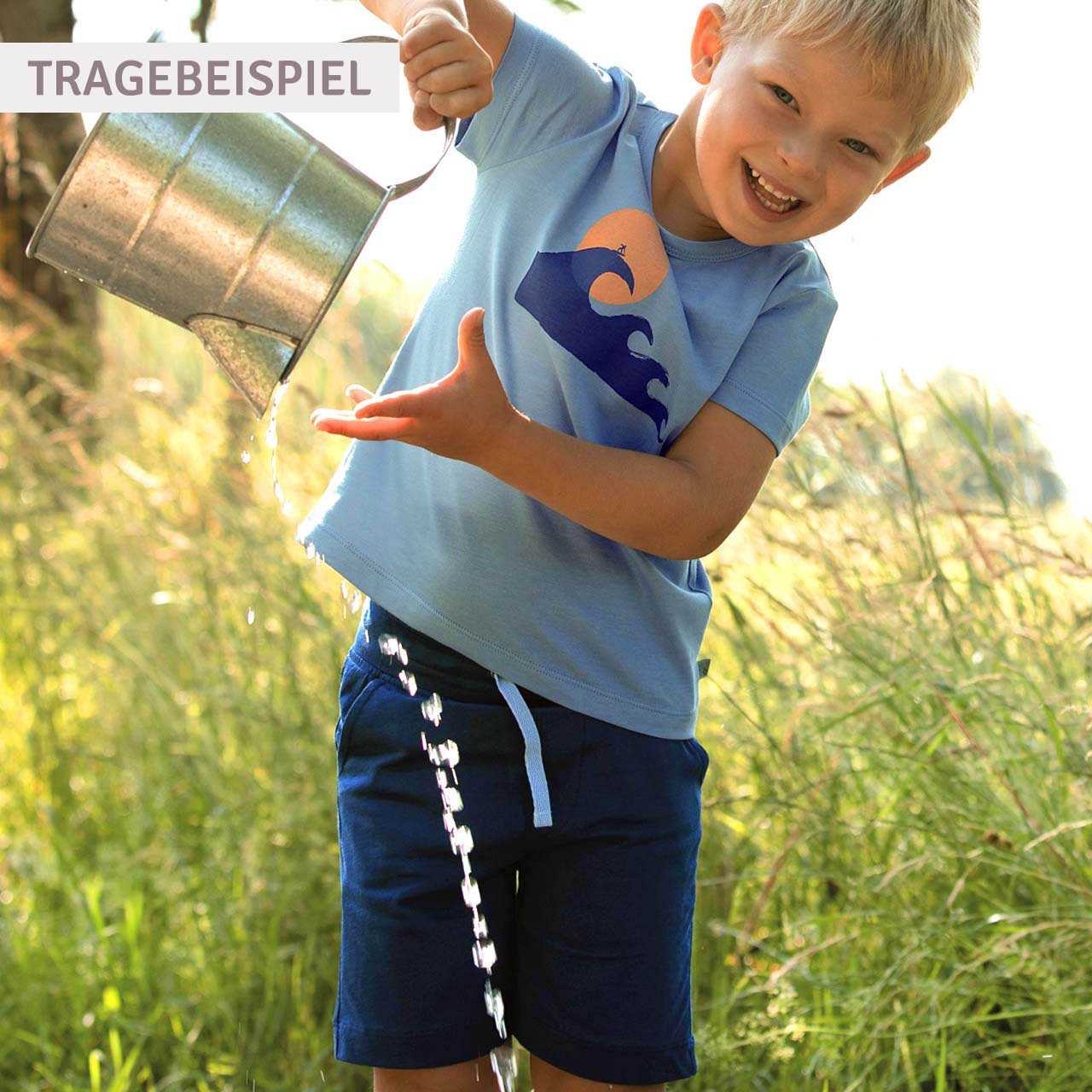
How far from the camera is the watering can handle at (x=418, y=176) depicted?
1.59 m

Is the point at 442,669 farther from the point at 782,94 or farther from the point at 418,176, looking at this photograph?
the point at 782,94

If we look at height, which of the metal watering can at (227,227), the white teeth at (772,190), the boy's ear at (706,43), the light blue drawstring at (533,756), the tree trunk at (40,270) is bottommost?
the tree trunk at (40,270)

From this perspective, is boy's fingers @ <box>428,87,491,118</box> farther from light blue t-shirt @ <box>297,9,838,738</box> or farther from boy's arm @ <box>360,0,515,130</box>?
light blue t-shirt @ <box>297,9,838,738</box>

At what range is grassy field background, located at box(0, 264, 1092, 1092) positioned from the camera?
215 centimetres

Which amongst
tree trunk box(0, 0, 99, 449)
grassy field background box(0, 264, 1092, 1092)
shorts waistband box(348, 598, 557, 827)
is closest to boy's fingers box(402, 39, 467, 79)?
shorts waistband box(348, 598, 557, 827)

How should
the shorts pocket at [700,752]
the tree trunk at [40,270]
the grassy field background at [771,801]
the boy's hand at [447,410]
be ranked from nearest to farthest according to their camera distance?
the boy's hand at [447,410], the shorts pocket at [700,752], the grassy field background at [771,801], the tree trunk at [40,270]

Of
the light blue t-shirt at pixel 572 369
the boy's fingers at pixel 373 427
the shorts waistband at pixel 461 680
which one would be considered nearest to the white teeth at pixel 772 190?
the light blue t-shirt at pixel 572 369

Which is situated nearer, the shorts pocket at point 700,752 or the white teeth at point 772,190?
the white teeth at point 772,190

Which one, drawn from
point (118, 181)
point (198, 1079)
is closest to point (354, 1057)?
point (198, 1079)

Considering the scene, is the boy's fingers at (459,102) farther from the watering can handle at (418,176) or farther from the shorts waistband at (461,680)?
the shorts waistband at (461,680)

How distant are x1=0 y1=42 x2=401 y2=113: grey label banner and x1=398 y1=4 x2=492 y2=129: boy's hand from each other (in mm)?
50

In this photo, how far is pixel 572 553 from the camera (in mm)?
1720

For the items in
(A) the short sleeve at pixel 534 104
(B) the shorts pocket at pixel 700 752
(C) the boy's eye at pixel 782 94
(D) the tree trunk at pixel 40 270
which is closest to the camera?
(C) the boy's eye at pixel 782 94

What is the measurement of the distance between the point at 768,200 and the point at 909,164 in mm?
214
